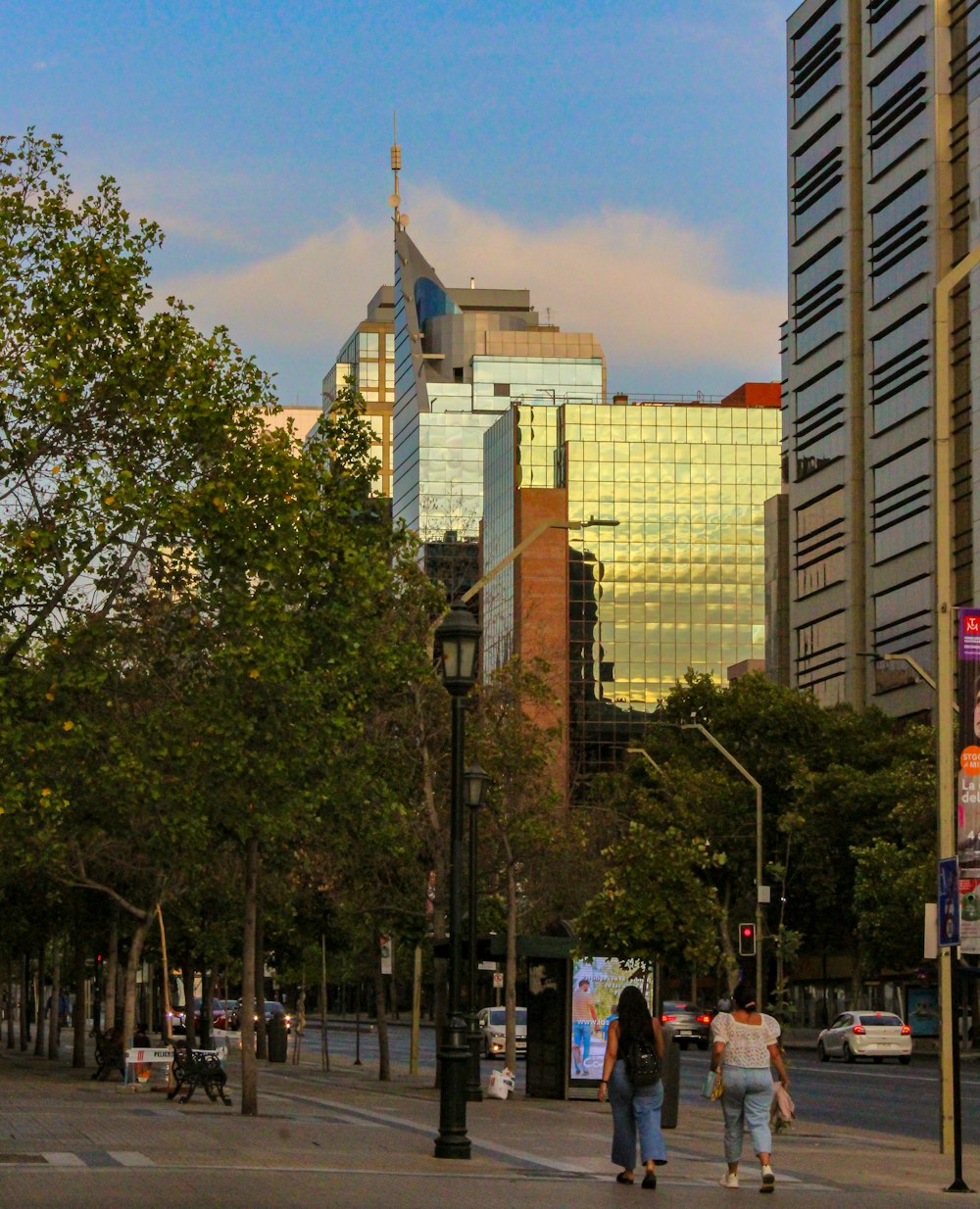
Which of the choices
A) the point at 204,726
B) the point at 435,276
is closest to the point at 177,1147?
the point at 204,726

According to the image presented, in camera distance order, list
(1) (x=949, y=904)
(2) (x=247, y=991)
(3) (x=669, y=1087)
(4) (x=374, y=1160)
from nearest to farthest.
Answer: (1) (x=949, y=904)
(4) (x=374, y=1160)
(2) (x=247, y=991)
(3) (x=669, y=1087)

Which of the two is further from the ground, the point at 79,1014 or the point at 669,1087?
the point at 669,1087

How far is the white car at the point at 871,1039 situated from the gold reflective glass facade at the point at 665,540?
87.0 m

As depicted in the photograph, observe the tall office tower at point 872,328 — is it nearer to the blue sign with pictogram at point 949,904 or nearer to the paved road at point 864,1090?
the paved road at point 864,1090

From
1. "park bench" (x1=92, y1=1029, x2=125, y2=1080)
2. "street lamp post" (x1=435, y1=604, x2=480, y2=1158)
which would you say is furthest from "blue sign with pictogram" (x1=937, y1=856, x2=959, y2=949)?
"park bench" (x1=92, y1=1029, x2=125, y2=1080)

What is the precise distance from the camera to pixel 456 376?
186375 mm

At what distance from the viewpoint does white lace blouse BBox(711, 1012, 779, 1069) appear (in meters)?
16.5

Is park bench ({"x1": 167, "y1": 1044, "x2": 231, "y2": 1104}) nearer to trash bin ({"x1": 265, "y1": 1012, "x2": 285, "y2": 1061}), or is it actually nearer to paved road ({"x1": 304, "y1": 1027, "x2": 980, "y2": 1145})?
paved road ({"x1": 304, "y1": 1027, "x2": 980, "y2": 1145})

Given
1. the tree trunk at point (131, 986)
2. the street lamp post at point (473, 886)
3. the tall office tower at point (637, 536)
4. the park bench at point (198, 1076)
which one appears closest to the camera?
the street lamp post at point (473, 886)

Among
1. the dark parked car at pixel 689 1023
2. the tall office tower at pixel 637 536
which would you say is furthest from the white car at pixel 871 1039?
the tall office tower at pixel 637 536

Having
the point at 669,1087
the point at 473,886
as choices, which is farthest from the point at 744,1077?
the point at 669,1087

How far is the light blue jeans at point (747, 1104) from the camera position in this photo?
53.6 feet

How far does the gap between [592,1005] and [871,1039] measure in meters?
25.2

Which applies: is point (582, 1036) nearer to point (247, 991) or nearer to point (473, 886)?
point (247, 991)
